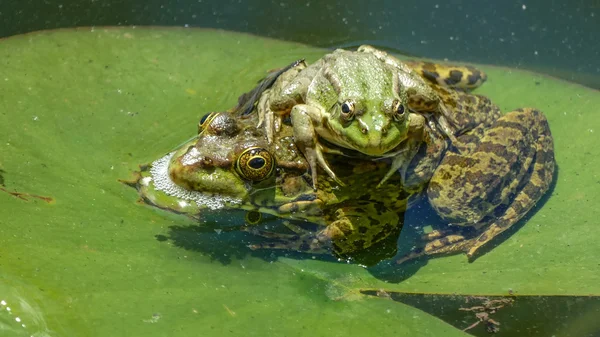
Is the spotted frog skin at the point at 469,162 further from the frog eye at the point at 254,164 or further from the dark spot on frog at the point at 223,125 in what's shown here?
the dark spot on frog at the point at 223,125

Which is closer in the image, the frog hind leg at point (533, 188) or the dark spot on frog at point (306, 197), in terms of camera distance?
the frog hind leg at point (533, 188)

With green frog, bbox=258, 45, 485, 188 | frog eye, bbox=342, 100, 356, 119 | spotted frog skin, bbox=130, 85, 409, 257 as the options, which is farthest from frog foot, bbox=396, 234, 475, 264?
frog eye, bbox=342, 100, 356, 119

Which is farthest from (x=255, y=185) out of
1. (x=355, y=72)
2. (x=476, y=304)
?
(x=476, y=304)

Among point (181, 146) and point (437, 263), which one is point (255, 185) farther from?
point (437, 263)

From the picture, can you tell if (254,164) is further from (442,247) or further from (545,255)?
(545,255)

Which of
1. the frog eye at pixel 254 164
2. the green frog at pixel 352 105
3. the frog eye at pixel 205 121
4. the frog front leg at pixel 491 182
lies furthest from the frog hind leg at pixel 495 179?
the frog eye at pixel 205 121

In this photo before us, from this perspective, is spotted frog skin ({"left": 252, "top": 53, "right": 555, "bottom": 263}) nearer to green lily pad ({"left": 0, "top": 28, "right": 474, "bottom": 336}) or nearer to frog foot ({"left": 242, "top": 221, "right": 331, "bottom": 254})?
frog foot ({"left": 242, "top": 221, "right": 331, "bottom": 254})
